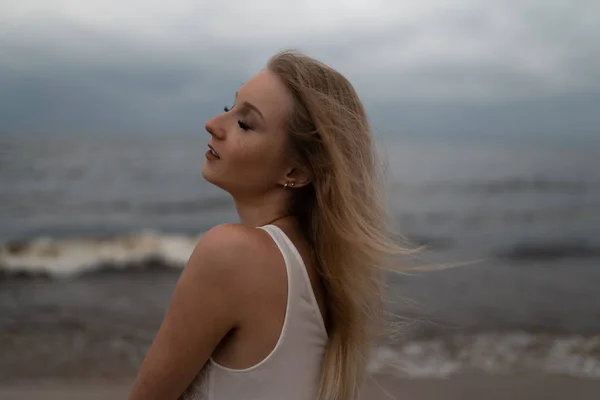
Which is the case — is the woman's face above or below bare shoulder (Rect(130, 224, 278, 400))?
above

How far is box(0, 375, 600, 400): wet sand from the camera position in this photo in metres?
5.29

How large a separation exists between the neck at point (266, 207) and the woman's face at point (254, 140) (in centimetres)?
2

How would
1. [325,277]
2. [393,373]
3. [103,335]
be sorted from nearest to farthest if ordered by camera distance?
1. [325,277]
2. [393,373]
3. [103,335]

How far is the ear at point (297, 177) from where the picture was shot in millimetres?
1784

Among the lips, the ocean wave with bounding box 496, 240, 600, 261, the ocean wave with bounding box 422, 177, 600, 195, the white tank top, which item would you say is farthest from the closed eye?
the ocean wave with bounding box 422, 177, 600, 195

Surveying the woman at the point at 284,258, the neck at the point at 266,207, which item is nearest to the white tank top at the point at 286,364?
the woman at the point at 284,258

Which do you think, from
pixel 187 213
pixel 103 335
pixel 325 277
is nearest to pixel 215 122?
pixel 325 277

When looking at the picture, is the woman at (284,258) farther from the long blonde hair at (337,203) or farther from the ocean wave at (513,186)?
the ocean wave at (513,186)

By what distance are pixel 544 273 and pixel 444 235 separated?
5.23m

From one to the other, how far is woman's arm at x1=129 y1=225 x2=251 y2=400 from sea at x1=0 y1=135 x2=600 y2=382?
2.13 ft

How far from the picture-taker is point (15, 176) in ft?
80.6

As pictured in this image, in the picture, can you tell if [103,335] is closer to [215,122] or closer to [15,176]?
[215,122]

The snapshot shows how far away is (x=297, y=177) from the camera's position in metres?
1.79

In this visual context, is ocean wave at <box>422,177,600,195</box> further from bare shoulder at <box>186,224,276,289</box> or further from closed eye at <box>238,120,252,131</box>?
bare shoulder at <box>186,224,276,289</box>
